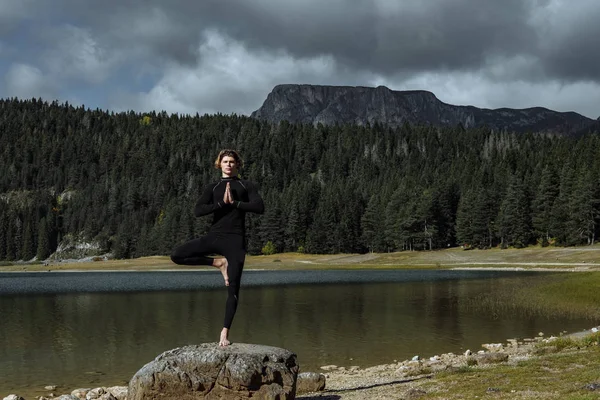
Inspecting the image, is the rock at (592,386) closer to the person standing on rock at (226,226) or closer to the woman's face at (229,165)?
the person standing on rock at (226,226)

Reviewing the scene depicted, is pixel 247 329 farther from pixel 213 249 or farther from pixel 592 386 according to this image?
pixel 592 386

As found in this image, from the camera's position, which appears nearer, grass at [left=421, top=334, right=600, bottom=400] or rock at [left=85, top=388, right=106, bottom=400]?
grass at [left=421, top=334, right=600, bottom=400]

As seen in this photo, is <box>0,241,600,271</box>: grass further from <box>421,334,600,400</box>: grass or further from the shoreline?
<box>421,334,600,400</box>: grass

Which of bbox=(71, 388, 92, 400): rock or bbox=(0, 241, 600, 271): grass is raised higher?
bbox=(71, 388, 92, 400): rock

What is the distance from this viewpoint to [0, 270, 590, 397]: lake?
2334cm

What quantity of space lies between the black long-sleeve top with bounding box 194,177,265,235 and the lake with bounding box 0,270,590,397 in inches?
464

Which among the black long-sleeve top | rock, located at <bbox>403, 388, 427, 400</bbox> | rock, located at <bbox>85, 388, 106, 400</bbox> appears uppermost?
the black long-sleeve top

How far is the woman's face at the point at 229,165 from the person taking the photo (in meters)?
11.4

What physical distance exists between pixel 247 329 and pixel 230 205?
22.1 m

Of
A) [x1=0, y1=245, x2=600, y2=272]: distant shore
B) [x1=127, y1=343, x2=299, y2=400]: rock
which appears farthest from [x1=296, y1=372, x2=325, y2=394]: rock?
[x1=0, y1=245, x2=600, y2=272]: distant shore

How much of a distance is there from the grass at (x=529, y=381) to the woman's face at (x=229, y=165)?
240 inches

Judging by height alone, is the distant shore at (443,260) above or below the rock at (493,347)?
below

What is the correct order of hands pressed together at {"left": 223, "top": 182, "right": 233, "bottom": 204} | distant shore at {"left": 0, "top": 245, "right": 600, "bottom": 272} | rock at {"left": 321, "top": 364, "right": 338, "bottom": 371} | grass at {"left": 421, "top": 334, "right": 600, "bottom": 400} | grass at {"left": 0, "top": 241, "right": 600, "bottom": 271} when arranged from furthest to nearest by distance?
1. grass at {"left": 0, "top": 241, "right": 600, "bottom": 271}
2. distant shore at {"left": 0, "top": 245, "right": 600, "bottom": 272}
3. rock at {"left": 321, "top": 364, "right": 338, "bottom": 371}
4. hands pressed together at {"left": 223, "top": 182, "right": 233, "bottom": 204}
5. grass at {"left": 421, "top": 334, "right": 600, "bottom": 400}

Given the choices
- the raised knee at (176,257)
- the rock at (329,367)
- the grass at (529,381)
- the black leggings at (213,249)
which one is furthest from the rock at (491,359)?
the raised knee at (176,257)
